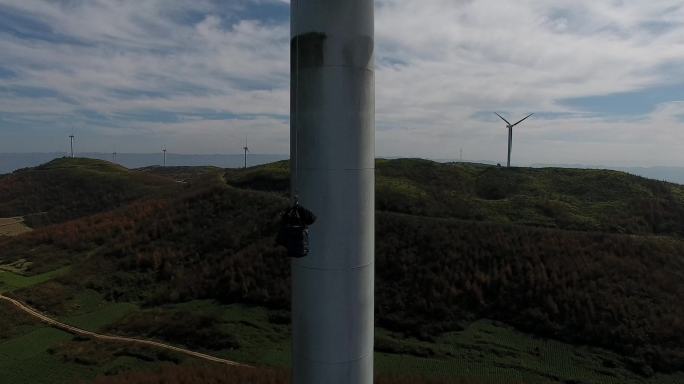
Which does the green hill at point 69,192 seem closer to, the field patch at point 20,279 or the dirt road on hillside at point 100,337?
the field patch at point 20,279

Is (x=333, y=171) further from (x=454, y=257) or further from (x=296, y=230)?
(x=454, y=257)

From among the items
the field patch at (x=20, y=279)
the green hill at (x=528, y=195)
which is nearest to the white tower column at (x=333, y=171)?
the green hill at (x=528, y=195)

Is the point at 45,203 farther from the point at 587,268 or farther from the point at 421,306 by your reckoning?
the point at 587,268

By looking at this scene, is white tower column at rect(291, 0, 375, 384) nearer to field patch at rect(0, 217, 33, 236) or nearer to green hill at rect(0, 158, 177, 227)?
field patch at rect(0, 217, 33, 236)

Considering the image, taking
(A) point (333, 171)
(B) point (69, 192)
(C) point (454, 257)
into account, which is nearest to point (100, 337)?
(A) point (333, 171)

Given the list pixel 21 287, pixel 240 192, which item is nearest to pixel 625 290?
pixel 240 192

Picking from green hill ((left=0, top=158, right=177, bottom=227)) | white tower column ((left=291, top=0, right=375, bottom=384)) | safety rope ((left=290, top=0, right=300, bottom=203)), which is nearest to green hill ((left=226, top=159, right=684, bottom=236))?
green hill ((left=0, top=158, right=177, bottom=227))
